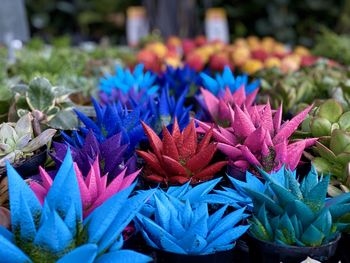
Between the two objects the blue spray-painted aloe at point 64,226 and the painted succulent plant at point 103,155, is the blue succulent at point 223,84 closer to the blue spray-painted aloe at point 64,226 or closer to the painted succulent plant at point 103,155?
the painted succulent plant at point 103,155

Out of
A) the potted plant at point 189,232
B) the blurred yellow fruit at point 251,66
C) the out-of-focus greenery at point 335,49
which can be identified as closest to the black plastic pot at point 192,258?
the potted plant at point 189,232

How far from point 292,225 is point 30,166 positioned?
50 centimetres

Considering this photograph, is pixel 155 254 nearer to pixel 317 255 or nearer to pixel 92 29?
pixel 317 255

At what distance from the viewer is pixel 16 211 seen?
0.67 metres

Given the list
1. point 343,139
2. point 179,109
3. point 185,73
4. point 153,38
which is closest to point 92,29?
point 153,38

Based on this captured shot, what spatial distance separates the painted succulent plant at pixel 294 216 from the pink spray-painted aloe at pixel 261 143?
0.11m

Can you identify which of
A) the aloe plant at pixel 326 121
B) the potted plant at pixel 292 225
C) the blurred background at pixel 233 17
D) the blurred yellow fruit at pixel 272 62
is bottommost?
the blurred background at pixel 233 17

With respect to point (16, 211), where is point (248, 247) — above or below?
below

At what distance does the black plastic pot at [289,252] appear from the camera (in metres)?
0.72

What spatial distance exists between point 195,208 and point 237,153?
18 cm

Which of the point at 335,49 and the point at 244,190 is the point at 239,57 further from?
the point at 244,190

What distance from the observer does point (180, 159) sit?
92cm

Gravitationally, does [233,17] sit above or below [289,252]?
below

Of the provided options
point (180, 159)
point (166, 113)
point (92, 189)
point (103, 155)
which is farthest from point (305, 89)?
point (92, 189)
